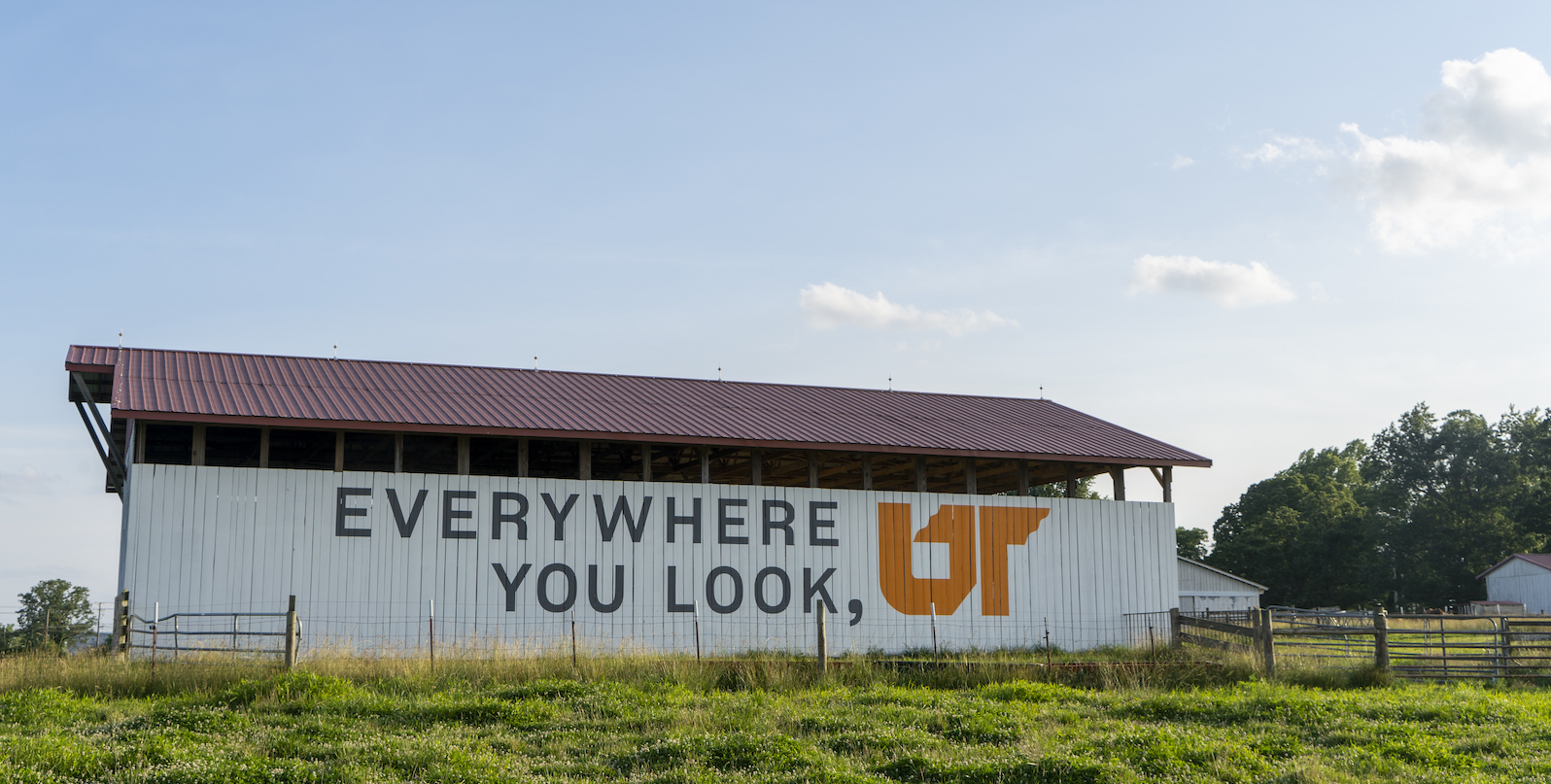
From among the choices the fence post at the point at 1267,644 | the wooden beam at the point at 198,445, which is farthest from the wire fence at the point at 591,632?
the wooden beam at the point at 198,445

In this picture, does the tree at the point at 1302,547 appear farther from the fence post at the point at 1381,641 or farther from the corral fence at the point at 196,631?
the corral fence at the point at 196,631

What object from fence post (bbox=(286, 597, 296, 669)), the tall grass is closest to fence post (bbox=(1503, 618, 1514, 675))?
the tall grass

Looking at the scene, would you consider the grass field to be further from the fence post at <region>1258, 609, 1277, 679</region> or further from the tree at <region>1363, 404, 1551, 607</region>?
the tree at <region>1363, 404, 1551, 607</region>

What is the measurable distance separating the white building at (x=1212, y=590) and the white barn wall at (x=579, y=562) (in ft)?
62.9

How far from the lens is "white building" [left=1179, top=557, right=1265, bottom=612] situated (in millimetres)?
44375

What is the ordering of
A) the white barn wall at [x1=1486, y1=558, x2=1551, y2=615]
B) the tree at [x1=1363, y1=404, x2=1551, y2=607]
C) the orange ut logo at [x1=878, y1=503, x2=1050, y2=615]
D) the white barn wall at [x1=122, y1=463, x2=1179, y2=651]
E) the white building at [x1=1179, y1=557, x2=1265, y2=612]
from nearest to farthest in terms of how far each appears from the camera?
the white barn wall at [x1=122, y1=463, x2=1179, y2=651]
the orange ut logo at [x1=878, y1=503, x2=1050, y2=615]
the white building at [x1=1179, y1=557, x2=1265, y2=612]
the white barn wall at [x1=1486, y1=558, x2=1551, y2=615]
the tree at [x1=1363, y1=404, x2=1551, y2=607]

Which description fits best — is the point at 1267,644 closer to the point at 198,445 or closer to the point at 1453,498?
the point at 198,445

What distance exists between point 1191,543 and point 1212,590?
25.1 m

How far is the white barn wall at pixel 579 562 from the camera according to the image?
20.4 meters

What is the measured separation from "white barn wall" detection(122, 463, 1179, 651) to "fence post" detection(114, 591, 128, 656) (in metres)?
1.65

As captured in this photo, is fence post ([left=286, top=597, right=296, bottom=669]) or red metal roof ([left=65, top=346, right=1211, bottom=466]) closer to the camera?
fence post ([left=286, top=597, right=296, bottom=669])

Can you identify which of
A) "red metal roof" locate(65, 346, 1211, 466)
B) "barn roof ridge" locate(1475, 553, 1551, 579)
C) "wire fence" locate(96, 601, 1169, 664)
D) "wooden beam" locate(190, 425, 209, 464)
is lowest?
"wire fence" locate(96, 601, 1169, 664)

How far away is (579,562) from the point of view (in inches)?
883

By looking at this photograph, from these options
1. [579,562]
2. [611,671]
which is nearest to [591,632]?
[579,562]
